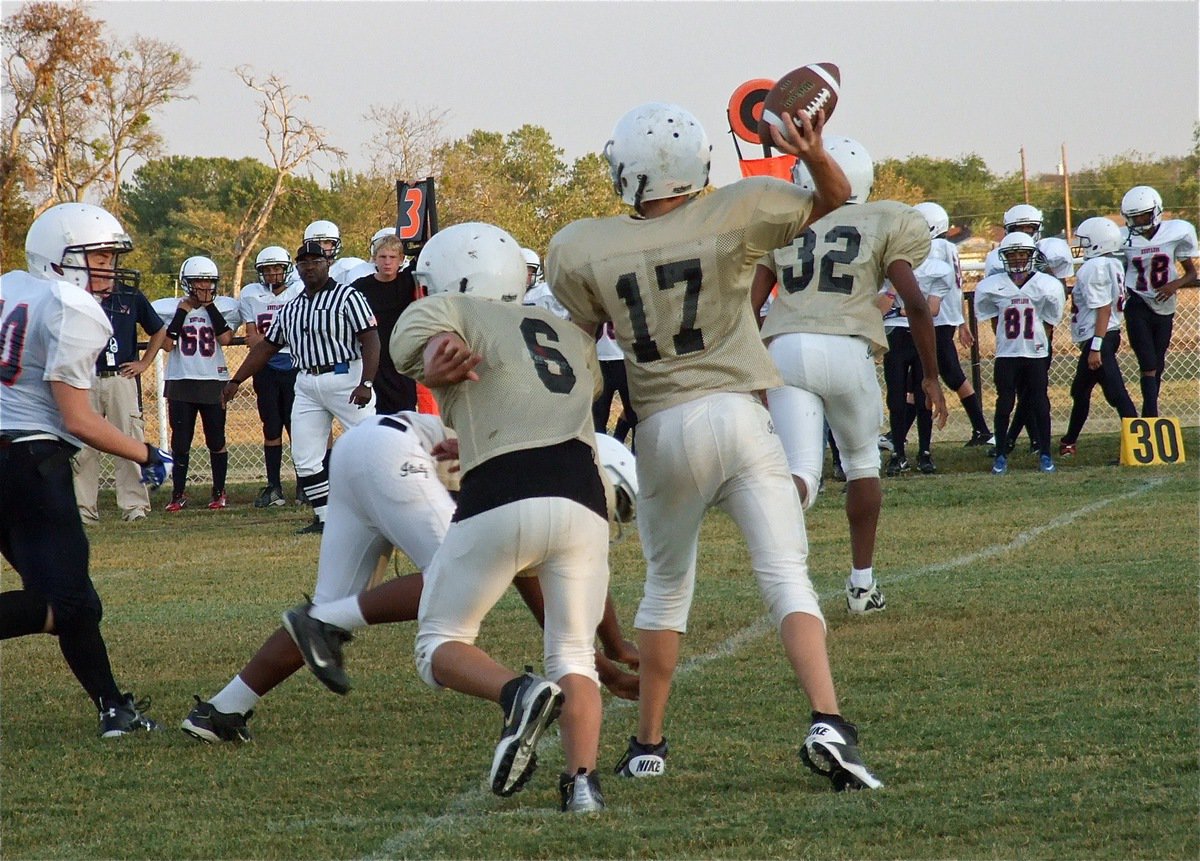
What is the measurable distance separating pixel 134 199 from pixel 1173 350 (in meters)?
55.1

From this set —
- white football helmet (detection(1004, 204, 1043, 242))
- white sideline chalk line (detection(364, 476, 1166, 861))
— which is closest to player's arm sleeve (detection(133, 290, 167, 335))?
white sideline chalk line (detection(364, 476, 1166, 861))

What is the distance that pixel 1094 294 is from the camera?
13633 mm

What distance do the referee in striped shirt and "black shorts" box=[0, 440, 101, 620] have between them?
5.08 meters

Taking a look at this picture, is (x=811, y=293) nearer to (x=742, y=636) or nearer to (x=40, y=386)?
(x=742, y=636)

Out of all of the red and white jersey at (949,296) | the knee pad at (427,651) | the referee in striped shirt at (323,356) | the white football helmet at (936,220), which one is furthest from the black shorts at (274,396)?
the knee pad at (427,651)

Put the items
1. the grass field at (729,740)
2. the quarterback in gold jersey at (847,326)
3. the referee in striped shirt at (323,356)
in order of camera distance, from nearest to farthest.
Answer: the grass field at (729,740), the quarterback in gold jersey at (847,326), the referee in striped shirt at (323,356)

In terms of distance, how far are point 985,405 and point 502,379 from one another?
50.5ft

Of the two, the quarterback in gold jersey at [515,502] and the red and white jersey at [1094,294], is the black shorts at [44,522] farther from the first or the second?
the red and white jersey at [1094,294]

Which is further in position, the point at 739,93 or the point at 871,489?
the point at 739,93

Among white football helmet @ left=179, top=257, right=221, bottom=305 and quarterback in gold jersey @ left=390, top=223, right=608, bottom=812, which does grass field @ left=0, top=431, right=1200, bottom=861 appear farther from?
white football helmet @ left=179, top=257, right=221, bottom=305

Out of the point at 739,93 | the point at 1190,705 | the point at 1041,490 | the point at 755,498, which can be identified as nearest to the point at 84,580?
the point at 755,498

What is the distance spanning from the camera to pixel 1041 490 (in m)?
11.5

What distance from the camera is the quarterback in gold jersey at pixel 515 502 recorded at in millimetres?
3885

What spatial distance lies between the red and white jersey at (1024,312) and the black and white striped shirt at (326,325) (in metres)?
5.85
